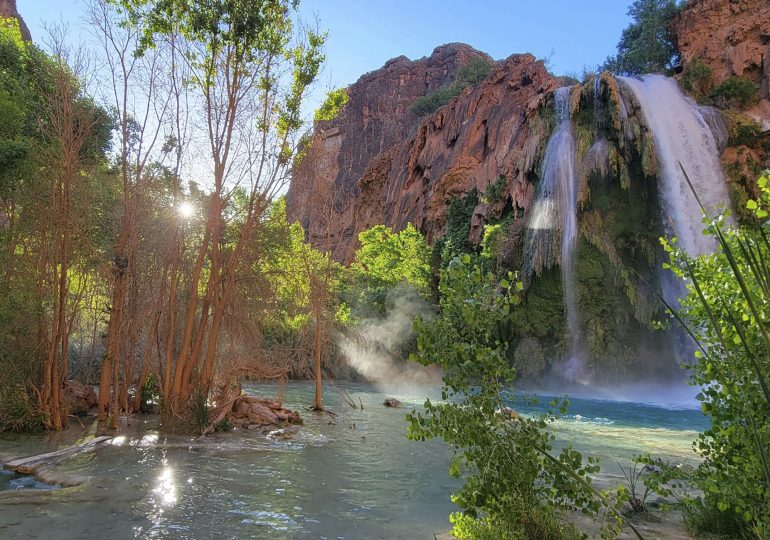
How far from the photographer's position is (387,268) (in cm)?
3409

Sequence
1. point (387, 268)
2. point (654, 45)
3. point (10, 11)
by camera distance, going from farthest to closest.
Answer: point (387, 268) < point (654, 45) < point (10, 11)

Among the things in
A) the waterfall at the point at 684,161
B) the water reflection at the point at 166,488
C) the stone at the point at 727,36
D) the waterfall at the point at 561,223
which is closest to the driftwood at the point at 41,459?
the water reflection at the point at 166,488

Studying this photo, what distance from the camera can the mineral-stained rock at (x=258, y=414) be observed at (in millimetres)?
12422

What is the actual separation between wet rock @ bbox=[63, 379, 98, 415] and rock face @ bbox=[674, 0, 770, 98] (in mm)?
29794

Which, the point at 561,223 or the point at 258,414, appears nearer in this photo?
the point at 258,414

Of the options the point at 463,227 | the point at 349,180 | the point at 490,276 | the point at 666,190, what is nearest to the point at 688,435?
the point at 490,276

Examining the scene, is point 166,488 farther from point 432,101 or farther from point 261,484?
point 432,101

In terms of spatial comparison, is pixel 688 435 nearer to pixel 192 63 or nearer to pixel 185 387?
pixel 185 387

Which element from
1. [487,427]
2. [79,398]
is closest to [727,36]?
[487,427]

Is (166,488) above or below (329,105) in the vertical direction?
below

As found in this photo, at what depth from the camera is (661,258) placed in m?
23.8

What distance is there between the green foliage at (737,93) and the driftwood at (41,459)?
1132 inches

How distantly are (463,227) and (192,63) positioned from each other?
23.3 meters

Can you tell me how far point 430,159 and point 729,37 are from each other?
19234mm
